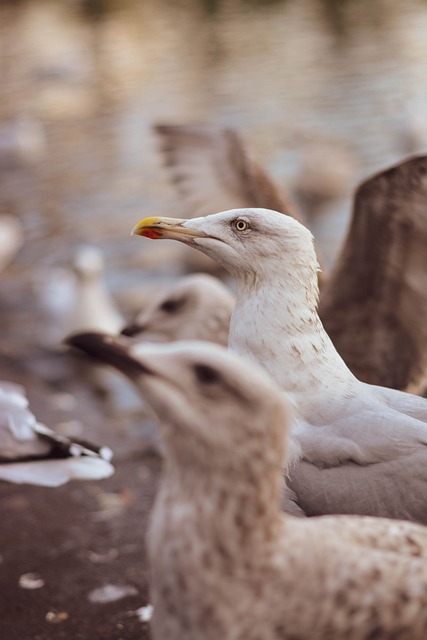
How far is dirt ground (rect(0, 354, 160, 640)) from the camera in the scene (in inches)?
145

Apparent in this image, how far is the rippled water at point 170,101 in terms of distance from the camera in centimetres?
1130

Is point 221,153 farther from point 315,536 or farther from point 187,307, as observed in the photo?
point 315,536

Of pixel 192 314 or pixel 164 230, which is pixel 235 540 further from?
pixel 192 314

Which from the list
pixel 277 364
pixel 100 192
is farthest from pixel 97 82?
pixel 277 364

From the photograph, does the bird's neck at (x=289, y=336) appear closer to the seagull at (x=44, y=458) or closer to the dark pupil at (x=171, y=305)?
the seagull at (x=44, y=458)

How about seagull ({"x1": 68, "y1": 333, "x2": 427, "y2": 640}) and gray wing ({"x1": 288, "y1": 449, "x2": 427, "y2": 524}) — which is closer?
seagull ({"x1": 68, "y1": 333, "x2": 427, "y2": 640})

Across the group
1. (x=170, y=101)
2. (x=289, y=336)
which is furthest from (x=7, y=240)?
(x=289, y=336)

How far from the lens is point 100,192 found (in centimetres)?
1212

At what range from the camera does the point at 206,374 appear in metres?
1.92

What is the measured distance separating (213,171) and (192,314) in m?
0.85

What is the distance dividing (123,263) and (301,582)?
8.11 meters

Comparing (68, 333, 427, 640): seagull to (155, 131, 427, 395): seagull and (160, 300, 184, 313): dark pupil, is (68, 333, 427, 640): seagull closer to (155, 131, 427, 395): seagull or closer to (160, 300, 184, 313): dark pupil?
(155, 131, 427, 395): seagull

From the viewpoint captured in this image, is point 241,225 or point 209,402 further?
point 241,225

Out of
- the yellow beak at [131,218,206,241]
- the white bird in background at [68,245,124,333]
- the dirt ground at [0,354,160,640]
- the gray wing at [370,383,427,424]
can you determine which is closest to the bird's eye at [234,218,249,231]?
the yellow beak at [131,218,206,241]
